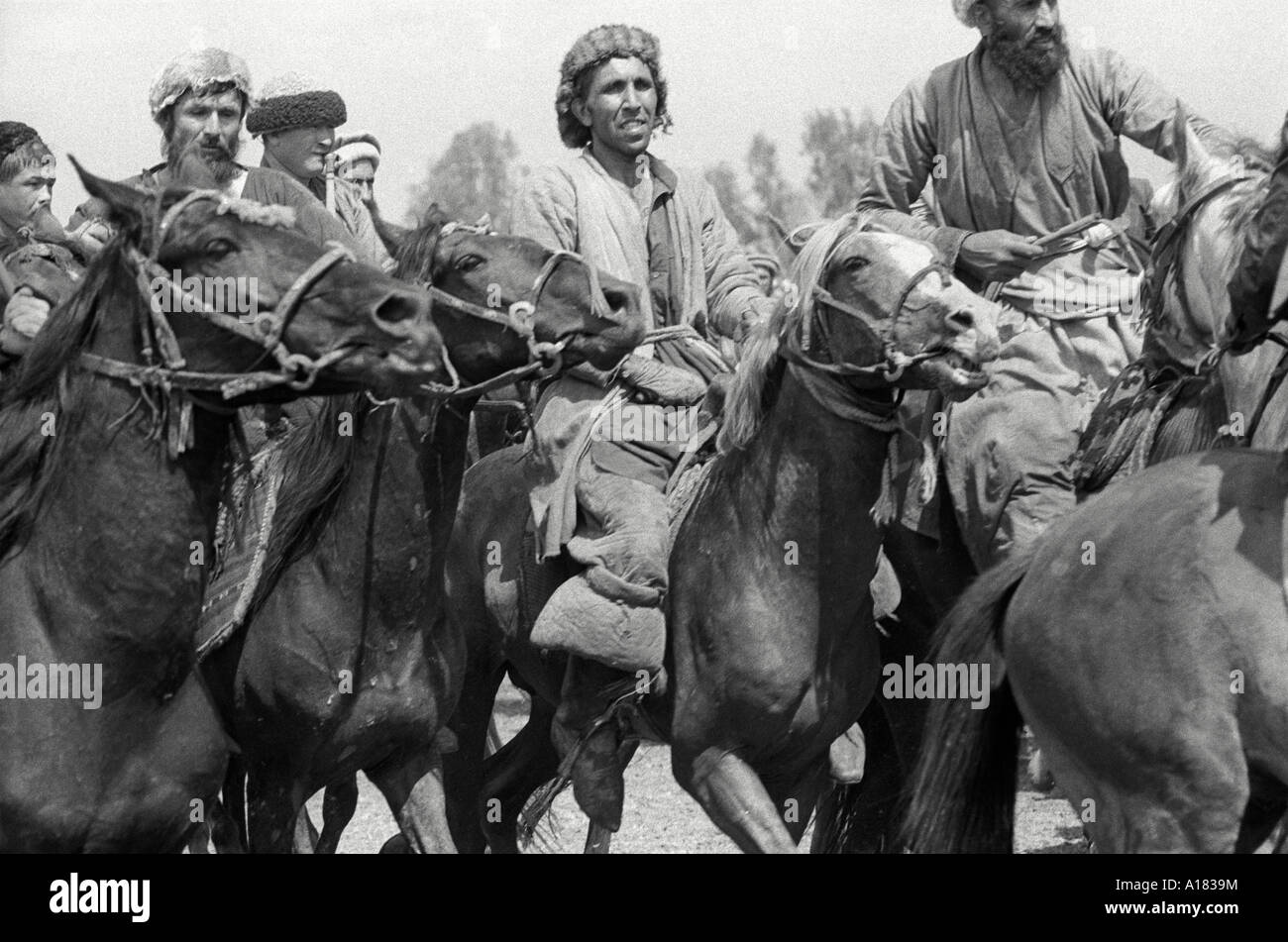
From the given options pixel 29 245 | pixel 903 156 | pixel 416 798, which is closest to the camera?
pixel 416 798

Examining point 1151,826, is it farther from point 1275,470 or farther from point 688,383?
point 688,383

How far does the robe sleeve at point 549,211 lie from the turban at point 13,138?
2.04 meters

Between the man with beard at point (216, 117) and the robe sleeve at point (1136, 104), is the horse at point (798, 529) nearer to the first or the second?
the robe sleeve at point (1136, 104)

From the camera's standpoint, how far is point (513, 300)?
6629 mm

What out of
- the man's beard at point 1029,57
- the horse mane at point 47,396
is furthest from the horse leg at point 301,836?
the man's beard at point 1029,57

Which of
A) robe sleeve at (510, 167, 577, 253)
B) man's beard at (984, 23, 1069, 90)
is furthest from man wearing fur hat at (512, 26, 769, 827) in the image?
man's beard at (984, 23, 1069, 90)

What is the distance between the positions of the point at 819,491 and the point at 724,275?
140 cm

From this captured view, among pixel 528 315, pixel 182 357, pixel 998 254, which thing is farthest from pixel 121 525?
pixel 998 254

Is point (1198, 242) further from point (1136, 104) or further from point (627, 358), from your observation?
point (627, 358)

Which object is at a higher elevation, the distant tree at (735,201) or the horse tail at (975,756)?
the distant tree at (735,201)

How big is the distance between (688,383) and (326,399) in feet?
4.47

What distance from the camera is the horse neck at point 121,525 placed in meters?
5.26

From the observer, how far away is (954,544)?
25.3 ft
